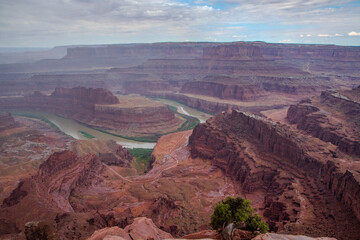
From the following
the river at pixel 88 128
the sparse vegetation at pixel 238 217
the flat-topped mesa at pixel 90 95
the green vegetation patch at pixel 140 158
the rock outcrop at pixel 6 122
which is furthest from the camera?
the flat-topped mesa at pixel 90 95

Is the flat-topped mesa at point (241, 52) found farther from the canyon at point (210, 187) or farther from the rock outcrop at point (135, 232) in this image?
the rock outcrop at point (135, 232)

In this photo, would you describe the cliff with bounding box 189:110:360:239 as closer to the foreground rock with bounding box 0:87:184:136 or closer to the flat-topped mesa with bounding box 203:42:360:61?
the foreground rock with bounding box 0:87:184:136

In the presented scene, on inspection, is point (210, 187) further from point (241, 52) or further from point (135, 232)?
point (241, 52)

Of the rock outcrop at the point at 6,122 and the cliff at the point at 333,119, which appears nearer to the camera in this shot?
the cliff at the point at 333,119

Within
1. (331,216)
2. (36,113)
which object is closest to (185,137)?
(331,216)

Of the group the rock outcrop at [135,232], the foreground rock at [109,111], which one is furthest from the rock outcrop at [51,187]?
the foreground rock at [109,111]

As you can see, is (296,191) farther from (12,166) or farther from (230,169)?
(12,166)

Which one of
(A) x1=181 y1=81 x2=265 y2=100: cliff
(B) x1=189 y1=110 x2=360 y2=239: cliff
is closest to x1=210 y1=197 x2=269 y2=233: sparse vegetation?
(B) x1=189 y1=110 x2=360 y2=239: cliff
